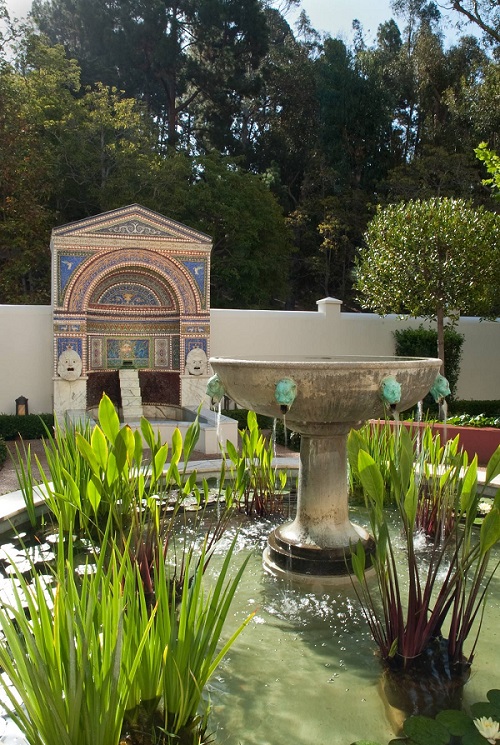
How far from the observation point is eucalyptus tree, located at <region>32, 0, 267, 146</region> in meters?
20.3

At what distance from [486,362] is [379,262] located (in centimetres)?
417

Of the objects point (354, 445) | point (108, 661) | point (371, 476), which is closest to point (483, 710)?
point (371, 476)

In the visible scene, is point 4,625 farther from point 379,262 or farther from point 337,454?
point 379,262

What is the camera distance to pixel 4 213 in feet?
41.9

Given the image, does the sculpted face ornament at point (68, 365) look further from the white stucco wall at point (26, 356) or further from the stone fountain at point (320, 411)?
the stone fountain at point (320, 411)

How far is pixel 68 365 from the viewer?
919cm

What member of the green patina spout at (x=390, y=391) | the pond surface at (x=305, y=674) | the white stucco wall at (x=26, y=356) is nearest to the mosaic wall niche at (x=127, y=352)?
the white stucco wall at (x=26, y=356)

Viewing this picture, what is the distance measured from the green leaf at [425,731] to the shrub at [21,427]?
787cm

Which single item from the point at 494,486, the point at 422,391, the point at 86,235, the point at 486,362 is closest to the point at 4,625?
the point at 422,391

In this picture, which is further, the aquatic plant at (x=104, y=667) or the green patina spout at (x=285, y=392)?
the green patina spout at (x=285, y=392)

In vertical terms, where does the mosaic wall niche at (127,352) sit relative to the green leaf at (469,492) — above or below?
above

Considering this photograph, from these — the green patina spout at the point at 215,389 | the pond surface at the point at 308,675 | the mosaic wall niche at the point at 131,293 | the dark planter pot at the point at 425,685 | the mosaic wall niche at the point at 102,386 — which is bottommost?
the pond surface at the point at 308,675

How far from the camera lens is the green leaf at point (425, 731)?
184 centimetres

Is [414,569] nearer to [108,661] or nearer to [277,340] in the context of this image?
[108,661]
